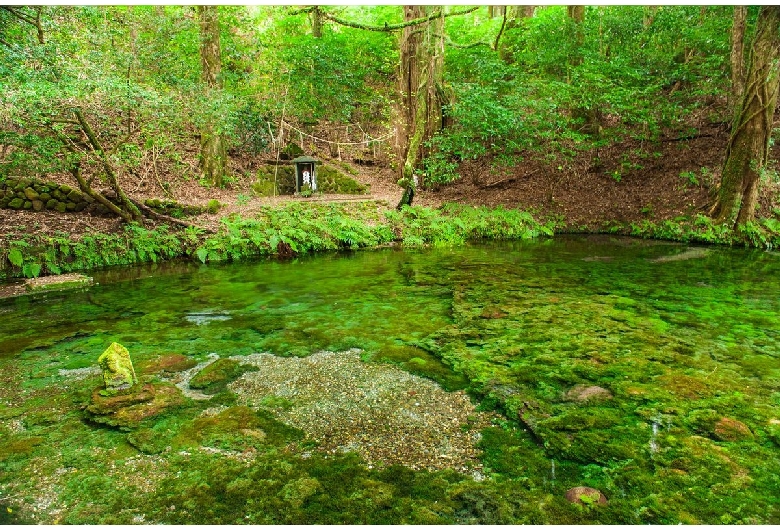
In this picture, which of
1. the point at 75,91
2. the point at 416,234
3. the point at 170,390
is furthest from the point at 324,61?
the point at 170,390

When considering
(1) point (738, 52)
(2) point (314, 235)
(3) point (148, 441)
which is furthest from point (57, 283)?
(1) point (738, 52)

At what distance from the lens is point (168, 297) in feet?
21.5

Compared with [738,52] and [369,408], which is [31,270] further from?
[738,52]

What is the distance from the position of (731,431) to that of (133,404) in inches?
161

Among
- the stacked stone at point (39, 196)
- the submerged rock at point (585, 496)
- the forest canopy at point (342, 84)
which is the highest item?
the forest canopy at point (342, 84)

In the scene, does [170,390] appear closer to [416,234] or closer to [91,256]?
[91,256]

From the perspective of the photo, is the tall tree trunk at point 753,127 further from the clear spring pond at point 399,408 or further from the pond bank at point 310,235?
the clear spring pond at point 399,408

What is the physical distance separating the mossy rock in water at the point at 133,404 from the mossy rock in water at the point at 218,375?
186 millimetres

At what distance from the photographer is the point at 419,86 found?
1288 cm

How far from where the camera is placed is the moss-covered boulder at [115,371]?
3.65 metres

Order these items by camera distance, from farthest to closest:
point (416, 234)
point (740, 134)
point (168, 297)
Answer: point (416, 234) < point (740, 134) < point (168, 297)

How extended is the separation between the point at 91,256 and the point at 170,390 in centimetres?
600

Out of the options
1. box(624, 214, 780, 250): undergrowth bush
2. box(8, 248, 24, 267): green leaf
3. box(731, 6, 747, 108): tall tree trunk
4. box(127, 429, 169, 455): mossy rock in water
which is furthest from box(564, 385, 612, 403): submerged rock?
box(731, 6, 747, 108): tall tree trunk

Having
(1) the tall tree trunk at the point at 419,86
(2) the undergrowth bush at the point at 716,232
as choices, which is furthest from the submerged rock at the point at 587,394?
(1) the tall tree trunk at the point at 419,86
